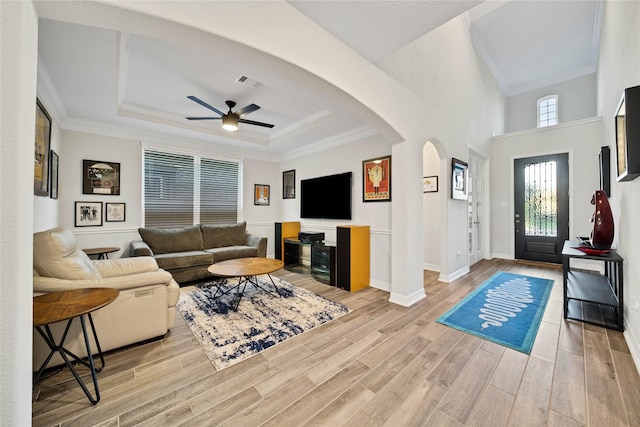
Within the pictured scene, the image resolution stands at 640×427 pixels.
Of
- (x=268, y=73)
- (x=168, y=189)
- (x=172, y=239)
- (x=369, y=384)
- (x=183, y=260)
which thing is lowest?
(x=369, y=384)

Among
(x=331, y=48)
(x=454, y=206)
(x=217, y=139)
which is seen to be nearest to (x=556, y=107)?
(x=454, y=206)

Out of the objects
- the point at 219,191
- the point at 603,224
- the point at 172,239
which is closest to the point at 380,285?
the point at 603,224

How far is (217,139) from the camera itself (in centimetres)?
470

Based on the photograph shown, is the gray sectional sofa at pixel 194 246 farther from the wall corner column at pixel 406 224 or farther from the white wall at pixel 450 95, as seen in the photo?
the white wall at pixel 450 95

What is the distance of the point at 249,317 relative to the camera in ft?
8.80

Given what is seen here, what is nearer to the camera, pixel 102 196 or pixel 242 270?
pixel 242 270

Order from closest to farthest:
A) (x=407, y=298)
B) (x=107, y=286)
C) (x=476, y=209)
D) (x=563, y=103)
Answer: (x=107, y=286)
(x=407, y=298)
(x=476, y=209)
(x=563, y=103)

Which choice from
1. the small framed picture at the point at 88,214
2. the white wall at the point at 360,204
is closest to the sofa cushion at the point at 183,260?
the small framed picture at the point at 88,214

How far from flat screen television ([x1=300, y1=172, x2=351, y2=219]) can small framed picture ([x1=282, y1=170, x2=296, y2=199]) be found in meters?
0.37

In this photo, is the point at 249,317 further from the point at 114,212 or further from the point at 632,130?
A: the point at 632,130

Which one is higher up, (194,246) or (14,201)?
(14,201)

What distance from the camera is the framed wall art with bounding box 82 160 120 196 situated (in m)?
3.76

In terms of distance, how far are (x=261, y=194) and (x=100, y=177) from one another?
286 cm

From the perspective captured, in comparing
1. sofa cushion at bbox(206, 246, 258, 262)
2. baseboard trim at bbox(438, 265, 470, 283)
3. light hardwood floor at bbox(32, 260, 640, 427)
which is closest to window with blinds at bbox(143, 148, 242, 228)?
sofa cushion at bbox(206, 246, 258, 262)
